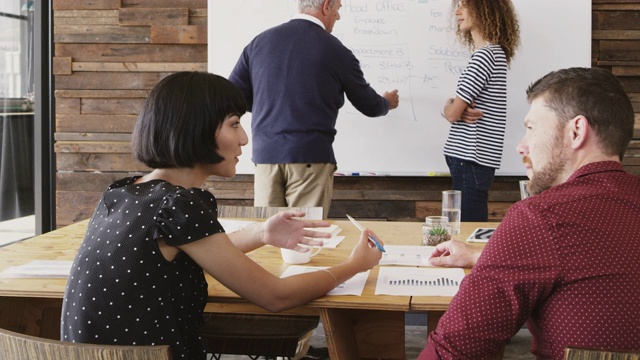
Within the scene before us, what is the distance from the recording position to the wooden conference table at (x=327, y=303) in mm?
1716

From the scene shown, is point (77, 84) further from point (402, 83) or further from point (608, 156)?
point (608, 156)

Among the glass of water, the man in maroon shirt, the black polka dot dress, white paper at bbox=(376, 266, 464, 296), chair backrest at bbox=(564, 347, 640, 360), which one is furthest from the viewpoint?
the glass of water

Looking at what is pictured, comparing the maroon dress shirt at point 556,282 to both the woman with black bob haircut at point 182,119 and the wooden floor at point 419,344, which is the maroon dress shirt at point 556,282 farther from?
the wooden floor at point 419,344

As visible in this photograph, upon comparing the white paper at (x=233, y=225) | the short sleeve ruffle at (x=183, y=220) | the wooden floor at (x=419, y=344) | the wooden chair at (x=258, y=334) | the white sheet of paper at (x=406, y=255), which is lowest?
the wooden floor at (x=419, y=344)

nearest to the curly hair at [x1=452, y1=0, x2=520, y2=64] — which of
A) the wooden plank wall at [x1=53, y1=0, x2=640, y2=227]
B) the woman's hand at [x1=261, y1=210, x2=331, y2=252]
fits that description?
the wooden plank wall at [x1=53, y1=0, x2=640, y2=227]

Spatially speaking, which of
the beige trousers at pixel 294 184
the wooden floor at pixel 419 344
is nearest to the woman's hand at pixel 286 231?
the beige trousers at pixel 294 184

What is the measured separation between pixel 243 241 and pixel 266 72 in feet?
5.02

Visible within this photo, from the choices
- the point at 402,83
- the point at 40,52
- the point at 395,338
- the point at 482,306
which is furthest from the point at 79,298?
the point at 40,52

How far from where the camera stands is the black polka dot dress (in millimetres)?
1528

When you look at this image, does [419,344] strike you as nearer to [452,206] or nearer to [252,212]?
[252,212]

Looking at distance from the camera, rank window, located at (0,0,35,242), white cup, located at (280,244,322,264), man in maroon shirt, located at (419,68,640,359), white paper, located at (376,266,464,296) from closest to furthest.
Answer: man in maroon shirt, located at (419,68,640,359) → white paper, located at (376,266,464,296) → white cup, located at (280,244,322,264) → window, located at (0,0,35,242)

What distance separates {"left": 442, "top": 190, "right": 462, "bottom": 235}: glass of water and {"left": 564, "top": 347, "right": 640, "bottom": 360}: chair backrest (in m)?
1.30

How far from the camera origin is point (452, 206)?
247 cm

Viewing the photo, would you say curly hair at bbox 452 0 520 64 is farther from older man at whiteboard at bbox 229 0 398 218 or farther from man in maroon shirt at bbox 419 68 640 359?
man in maroon shirt at bbox 419 68 640 359
